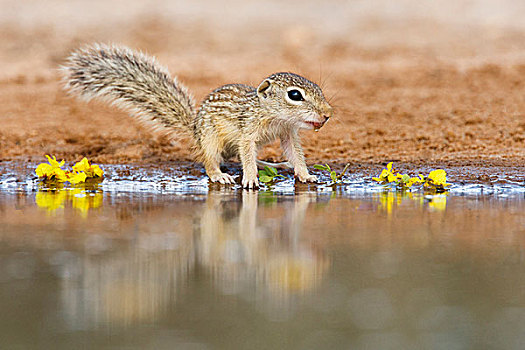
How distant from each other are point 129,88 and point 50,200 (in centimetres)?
208

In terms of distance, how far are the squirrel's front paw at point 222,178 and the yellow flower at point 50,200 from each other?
1.42m

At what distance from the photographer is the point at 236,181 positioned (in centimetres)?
726

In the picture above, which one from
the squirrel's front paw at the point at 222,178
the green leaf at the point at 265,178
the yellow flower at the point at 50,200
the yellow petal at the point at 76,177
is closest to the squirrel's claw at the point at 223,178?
the squirrel's front paw at the point at 222,178

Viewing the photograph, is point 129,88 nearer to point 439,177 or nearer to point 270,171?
point 270,171

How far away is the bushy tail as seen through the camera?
25.3ft

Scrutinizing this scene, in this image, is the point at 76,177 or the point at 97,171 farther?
the point at 97,171

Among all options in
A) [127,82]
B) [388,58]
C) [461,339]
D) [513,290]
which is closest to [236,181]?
[127,82]

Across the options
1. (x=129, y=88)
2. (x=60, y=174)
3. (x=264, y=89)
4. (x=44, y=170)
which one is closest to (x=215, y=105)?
(x=264, y=89)

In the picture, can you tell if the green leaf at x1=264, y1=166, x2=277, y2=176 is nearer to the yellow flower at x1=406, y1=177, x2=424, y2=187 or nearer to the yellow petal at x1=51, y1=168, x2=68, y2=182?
the yellow flower at x1=406, y1=177, x2=424, y2=187

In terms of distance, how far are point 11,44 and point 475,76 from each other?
37.4 ft

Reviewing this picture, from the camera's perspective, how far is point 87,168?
7.29m

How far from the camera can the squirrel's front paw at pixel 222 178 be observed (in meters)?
7.02

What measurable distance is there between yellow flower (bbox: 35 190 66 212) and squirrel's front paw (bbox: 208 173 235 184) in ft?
4.65

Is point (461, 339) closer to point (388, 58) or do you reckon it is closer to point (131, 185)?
point (131, 185)
